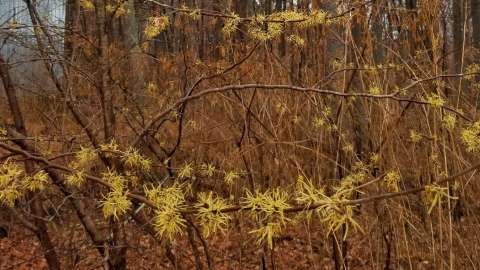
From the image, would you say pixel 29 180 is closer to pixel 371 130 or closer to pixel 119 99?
pixel 371 130

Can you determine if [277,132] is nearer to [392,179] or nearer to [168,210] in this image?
[392,179]

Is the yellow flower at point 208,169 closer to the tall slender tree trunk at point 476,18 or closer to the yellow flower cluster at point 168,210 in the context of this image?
the yellow flower cluster at point 168,210

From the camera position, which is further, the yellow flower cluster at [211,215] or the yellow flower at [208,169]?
the yellow flower at [208,169]

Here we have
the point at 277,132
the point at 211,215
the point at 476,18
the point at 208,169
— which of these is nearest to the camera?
the point at 211,215

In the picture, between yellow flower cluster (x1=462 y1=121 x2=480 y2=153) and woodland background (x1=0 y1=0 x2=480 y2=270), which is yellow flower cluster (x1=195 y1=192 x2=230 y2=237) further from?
yellow flower cluster (x1=462 y1=121 x2=480 y2=153)

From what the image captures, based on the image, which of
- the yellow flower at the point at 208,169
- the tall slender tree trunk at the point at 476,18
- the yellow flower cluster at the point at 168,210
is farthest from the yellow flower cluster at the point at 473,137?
the tall slender tree trunk at the point at 476,18

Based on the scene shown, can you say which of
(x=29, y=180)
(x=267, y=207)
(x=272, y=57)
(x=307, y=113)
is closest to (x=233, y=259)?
(x=307, y=113)

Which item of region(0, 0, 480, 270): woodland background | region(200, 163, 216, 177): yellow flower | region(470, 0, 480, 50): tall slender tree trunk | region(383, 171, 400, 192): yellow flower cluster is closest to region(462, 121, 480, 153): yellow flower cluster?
region(0, 0, 480, 270): woodland background

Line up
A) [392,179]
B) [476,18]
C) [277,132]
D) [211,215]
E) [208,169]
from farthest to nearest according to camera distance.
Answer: [476,18] < [277,132] < [208,169] < [392,179] < [211,215]

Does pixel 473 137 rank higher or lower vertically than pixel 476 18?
lower

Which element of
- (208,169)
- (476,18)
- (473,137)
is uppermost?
(476,18)

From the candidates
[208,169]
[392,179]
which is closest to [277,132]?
[208,169]

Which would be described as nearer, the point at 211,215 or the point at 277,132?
the point at 211,215

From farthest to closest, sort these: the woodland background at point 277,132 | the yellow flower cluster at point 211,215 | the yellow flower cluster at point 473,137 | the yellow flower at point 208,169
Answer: the woodland background at point 277,132
the yellow flower at point 208,169
the yellow flower cluster at point 473,137
the yellow flower cluster at point 211,215
